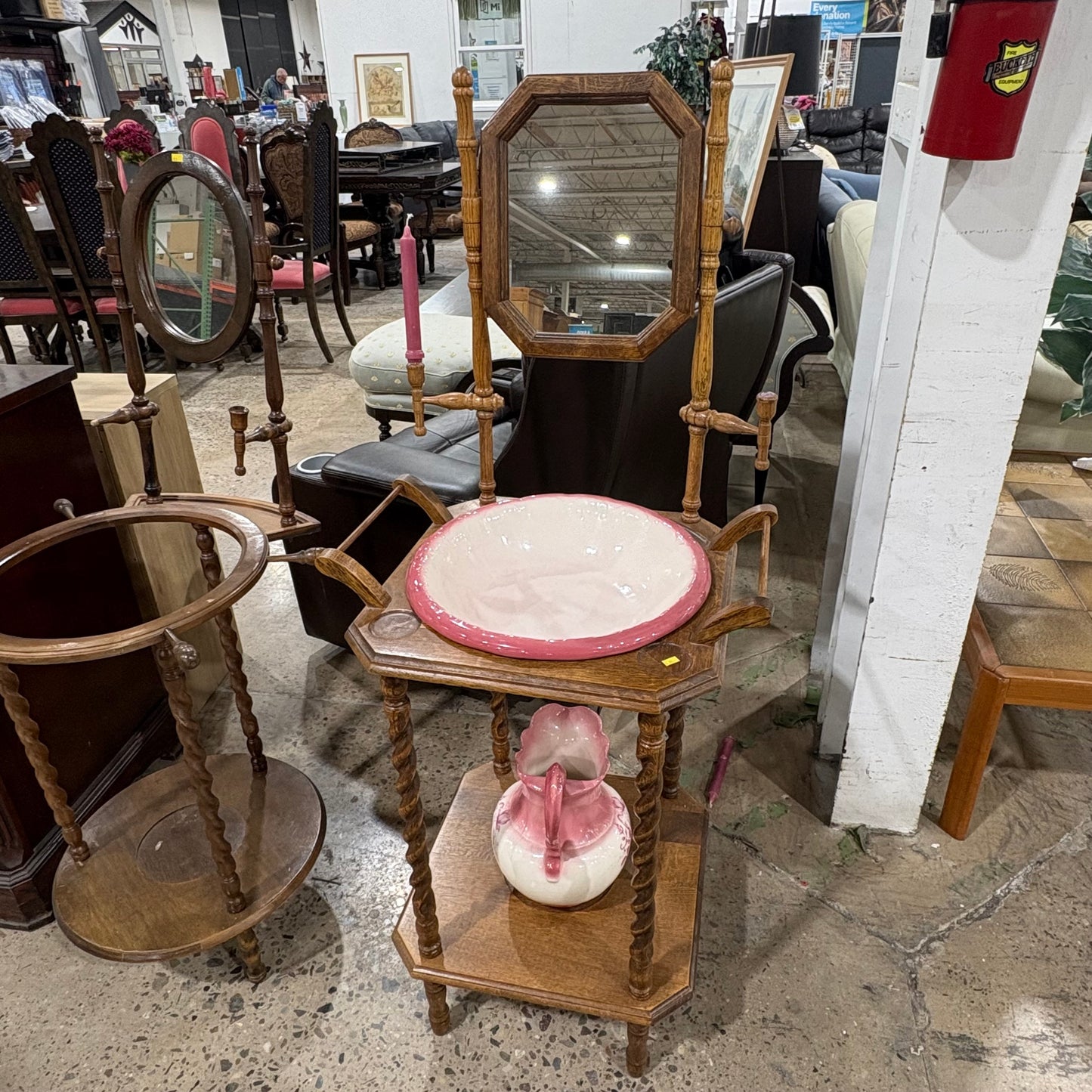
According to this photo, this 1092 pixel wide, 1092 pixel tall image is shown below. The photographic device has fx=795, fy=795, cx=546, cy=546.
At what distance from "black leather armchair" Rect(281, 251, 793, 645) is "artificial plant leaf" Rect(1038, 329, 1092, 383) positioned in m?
0.54

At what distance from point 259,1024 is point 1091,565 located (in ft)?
5.36

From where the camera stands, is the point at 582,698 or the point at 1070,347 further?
the point at 1070,347

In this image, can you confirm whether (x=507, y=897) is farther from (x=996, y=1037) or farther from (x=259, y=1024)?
(x=996, y=1037)

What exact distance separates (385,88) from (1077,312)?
8.28m

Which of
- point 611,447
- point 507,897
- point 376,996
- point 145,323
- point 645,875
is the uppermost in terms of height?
point 145,323

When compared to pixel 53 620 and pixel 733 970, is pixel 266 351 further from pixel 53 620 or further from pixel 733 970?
pixel 733 970

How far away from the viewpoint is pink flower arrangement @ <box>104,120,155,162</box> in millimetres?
1395

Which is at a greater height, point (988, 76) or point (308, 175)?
point (988, 76)

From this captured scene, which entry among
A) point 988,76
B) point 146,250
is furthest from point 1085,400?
point 146,250

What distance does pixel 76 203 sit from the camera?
318cm

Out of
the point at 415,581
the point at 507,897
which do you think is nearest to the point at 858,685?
the point at 507,897

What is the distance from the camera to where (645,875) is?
96cm

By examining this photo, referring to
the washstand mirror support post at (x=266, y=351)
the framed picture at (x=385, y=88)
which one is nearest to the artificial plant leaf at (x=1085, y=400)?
the washstand mirror support post at (x=266, y=351)

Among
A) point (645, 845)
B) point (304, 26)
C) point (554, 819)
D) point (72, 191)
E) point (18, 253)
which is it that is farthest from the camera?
point (304, 26)
